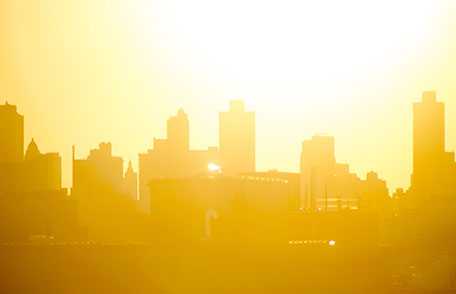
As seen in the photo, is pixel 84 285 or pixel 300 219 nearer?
pixel 84 285

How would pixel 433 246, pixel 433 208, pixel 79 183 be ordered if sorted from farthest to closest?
pixel 79 183
pixel 433 208
pixel 433 246

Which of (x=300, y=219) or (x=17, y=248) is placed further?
(x=300, y=219)

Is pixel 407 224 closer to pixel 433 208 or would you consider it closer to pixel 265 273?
pixel 433 208

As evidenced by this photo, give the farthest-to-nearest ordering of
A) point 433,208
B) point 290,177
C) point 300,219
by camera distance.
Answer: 1. point 433,208
2. point 290,177
3. point 300,219

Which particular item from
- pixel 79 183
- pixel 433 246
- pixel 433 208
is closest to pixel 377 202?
pixel 433 208

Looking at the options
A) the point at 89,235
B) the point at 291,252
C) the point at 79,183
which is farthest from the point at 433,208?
the point at 291,252

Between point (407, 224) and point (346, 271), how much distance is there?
7173 cm

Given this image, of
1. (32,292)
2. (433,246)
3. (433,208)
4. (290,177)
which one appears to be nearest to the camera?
(32,292)

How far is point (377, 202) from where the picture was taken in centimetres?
16975

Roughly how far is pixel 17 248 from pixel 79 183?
111 metres

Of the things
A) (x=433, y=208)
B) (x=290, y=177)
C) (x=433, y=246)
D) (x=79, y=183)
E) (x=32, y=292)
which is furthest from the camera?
(x=79, y=183)

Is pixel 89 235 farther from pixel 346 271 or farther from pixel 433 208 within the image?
pixel 346 271

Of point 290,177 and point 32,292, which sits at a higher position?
point 290,177

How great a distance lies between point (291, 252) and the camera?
84688mm
